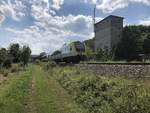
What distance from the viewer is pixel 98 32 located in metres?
74.3

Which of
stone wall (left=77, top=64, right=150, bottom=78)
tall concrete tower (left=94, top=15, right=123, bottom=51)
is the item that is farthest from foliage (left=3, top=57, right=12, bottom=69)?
stone wall (left=77, top=64, right=150, bottom=78)

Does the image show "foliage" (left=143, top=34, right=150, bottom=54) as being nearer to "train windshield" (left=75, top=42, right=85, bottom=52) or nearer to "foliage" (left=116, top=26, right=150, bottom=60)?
"foliage" (left=116, top=26, right=150, bottom=60)

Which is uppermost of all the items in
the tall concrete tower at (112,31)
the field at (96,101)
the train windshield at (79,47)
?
the tall concrete tower at (112,31)

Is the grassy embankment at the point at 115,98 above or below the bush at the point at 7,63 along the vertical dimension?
below

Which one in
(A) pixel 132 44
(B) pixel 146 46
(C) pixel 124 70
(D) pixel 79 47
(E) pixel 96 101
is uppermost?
(A) pixel 132 44

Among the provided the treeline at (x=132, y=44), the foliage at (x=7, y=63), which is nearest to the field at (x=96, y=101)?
the foliage at (x=7, y=63)

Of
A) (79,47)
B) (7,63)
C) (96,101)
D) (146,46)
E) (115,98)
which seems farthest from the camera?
(146,46)

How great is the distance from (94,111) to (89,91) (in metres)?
3.52

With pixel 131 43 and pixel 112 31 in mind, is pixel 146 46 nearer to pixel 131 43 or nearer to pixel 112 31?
pixel 131 43

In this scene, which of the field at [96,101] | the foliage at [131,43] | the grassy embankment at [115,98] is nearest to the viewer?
the grassy embankment at [115,98]

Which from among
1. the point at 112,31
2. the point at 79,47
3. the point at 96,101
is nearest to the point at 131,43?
the point at 112,31

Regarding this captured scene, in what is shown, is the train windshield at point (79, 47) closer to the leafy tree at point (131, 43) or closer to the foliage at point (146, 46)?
the leafy tree at point (131, 43)

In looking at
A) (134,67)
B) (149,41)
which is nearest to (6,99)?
(134,67)

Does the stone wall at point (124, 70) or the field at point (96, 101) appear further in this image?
the stone wall at point (124, 70)
